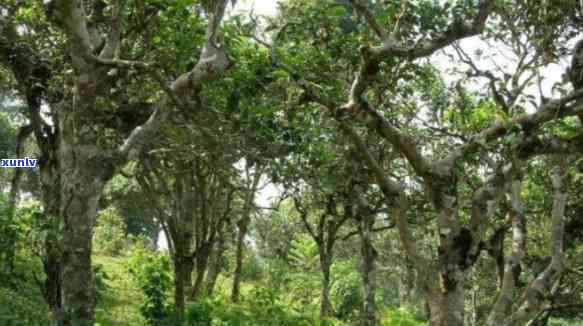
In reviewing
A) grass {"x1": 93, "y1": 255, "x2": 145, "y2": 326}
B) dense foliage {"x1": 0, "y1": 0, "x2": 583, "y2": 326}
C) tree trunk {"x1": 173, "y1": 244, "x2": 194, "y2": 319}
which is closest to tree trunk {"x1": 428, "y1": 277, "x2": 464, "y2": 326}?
dense foliage {"x1": 0, "y1": 0, "x2": 583, "y2": 326}

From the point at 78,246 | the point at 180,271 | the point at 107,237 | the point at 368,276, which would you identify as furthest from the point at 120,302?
the point at 107,237

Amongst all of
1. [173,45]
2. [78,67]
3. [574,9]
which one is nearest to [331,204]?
[173,45]

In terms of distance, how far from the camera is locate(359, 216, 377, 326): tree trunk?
1295cm

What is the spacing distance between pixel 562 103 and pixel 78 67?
496 cm

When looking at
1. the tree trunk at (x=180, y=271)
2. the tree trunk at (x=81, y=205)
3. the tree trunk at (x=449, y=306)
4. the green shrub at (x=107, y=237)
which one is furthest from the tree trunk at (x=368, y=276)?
the green shrub at (x=107, y=237)

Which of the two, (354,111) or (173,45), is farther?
(173,45)

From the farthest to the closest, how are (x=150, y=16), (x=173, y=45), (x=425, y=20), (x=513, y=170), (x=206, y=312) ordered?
1. (x=206, y=312)
2. (x=173, y=45)
3. (x=425, y=20)
4. (x=150, y=16)
5. (x=513, y=170)

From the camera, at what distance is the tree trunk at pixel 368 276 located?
1295 cm

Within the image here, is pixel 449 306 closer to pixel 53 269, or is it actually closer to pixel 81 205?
pixel 81 205

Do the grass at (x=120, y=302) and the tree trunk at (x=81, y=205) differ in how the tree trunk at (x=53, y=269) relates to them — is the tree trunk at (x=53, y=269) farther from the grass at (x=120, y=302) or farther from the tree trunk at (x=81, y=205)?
the grass at (x=120, y=302)

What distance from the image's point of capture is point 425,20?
8.34m

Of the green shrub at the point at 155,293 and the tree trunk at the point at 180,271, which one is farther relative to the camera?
the tree trunk at the point at 180,271

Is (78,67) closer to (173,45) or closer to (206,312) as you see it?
(173,45)

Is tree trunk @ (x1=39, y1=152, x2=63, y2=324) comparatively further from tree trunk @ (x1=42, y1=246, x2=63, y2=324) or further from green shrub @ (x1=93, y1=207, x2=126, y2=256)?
green shrub @ (x1=93, y1=207, x2=126, y2=256)
